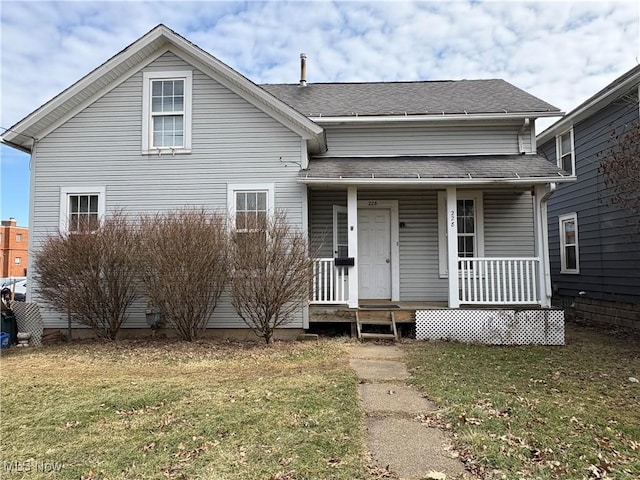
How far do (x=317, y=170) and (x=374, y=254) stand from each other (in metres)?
2.59

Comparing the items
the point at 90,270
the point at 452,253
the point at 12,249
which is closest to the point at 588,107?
the point at 452,253

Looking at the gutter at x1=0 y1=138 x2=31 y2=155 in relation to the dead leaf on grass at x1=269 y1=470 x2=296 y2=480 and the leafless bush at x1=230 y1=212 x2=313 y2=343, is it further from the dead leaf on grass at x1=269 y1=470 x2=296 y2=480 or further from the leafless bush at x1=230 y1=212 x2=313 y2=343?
the dead leaf on grass at x1=269 y1=470 x2=296 y2=480

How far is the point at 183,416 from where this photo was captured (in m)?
4.24

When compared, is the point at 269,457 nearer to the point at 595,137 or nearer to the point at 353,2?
the point at 353,2

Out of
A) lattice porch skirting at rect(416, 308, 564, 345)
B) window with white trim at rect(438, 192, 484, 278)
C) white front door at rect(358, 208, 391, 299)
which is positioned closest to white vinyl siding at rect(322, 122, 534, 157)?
window with white trim at rect(438, 192, 484, 278)

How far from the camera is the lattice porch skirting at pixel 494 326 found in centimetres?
796

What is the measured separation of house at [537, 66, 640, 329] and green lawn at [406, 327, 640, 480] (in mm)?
3145

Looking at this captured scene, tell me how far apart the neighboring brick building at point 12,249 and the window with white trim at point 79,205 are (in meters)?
37.0

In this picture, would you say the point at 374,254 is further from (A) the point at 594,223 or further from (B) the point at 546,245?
(A) the point at 594,223

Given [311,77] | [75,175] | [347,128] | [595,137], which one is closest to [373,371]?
[347,128]

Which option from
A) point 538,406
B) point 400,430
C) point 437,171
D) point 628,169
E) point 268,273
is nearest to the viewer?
point 400,430

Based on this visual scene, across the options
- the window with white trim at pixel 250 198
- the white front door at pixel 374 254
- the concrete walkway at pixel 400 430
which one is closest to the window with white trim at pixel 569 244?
the white front door at pixel 374 254

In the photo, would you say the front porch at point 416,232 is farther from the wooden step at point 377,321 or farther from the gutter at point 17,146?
the gutter at point 17,146

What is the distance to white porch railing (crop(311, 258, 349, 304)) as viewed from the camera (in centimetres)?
842
